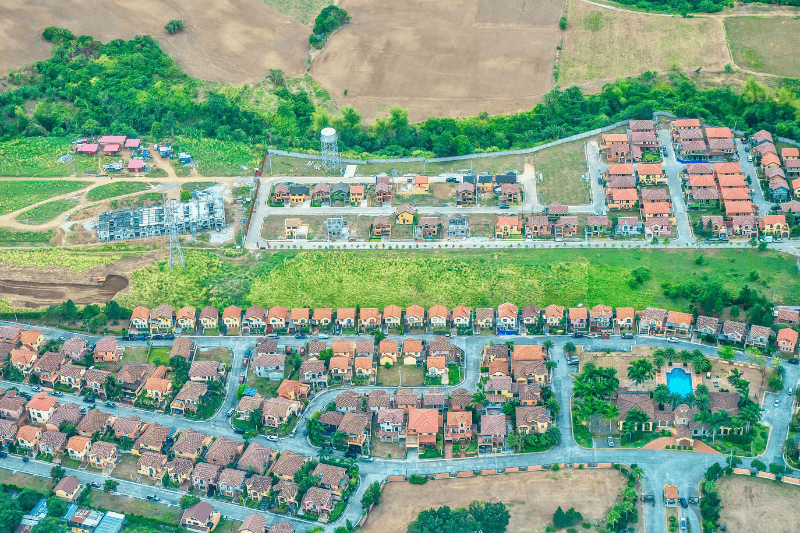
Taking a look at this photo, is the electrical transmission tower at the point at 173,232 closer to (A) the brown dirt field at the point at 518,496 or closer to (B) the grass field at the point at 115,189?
(B) the grass field at the point at 115,189

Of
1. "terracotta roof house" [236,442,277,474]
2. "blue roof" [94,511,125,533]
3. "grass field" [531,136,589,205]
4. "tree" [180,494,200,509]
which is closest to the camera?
"blue roof" [94,511,125,533]

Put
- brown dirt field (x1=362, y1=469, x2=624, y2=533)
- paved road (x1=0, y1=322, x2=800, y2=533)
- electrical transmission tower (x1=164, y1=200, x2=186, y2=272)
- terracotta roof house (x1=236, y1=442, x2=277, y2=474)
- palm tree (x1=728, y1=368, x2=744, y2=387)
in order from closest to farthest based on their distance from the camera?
brown dirt field (x1=362, y1=469, x2=624, y2=533) < paved road (x1=0, y1=322, x2=800, y2=533) < terracotta roof house (x1=236, y1=442, x2=277, y2=474) < palm tree (x1=728, y1=368, x2=744, y2=387) < electrical transmission tower (x1=164, y1=200, x2=186, y2=272)

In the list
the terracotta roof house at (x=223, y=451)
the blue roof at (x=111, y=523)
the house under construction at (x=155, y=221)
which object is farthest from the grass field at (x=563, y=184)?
the blue roof at (x=111, y=523)

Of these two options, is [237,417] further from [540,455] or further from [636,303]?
[636,303]

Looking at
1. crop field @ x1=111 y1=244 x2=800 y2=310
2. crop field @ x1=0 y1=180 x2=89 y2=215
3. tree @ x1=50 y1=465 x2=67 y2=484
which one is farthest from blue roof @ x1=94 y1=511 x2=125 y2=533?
crop field @ x1=0 y1=180 x2=89 y2=215

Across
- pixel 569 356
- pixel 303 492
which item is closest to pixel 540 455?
pixel 569 356

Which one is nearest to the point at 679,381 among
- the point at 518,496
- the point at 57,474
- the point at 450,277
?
the point at 518,496

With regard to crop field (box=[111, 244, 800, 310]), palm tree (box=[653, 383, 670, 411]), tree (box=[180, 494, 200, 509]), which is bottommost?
tree (box=[180, 494, 200, 509])

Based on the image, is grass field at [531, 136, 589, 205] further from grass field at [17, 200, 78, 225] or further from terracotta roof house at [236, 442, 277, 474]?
grass field at [17, 200, 78, 225]
